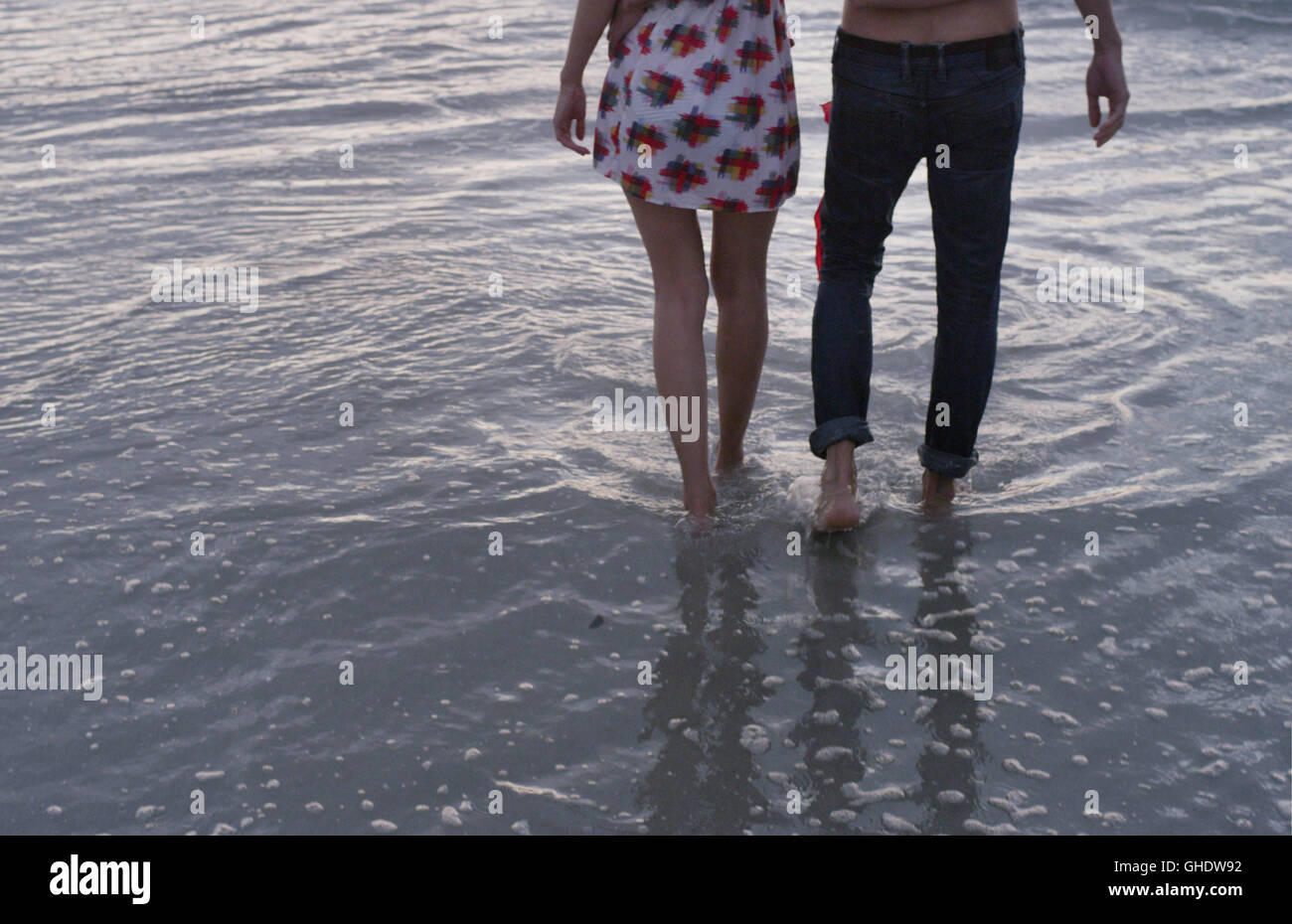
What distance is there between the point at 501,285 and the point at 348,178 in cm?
176

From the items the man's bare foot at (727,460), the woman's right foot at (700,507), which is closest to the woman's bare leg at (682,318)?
the woman's right foot at (700,507)

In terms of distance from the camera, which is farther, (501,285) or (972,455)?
(501,285)

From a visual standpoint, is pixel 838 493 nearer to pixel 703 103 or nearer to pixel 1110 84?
pixel 703 103

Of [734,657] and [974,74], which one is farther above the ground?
[974,74]

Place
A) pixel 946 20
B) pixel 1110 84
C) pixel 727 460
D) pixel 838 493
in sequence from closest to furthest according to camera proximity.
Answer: pixel 946 20 → pixel 1110 84 → pixel 838 493 → pixel 727 460

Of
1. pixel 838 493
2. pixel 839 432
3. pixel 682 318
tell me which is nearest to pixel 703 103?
pixel 682 318

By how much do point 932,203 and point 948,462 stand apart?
0.61 meters

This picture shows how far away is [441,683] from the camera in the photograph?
2.34 meters

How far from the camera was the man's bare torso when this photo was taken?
2.53m

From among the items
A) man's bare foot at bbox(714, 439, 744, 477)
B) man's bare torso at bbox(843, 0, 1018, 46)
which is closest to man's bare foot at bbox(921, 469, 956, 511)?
man's bare foot at bbox(714, 439, 744, 477)

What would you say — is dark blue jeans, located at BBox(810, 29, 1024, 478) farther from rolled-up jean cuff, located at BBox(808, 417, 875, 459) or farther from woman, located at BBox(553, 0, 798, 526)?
woman, located at BBox(553, 0, 798, 526)

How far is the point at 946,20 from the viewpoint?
254cm
